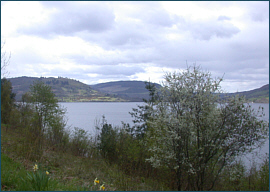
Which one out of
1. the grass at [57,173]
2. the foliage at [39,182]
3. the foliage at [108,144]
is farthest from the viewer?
the foliage at [108,144]

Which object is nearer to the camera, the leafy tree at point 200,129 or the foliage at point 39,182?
the foliage at point 39,182

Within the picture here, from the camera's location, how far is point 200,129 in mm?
10359

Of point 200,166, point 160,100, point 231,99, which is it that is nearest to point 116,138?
point 160,100

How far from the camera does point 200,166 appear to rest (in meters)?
10.4

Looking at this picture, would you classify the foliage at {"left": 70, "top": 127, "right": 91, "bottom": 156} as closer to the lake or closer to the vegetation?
the lake

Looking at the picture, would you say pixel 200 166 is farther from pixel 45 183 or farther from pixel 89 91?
pixel 89 91

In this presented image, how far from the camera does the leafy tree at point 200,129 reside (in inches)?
388

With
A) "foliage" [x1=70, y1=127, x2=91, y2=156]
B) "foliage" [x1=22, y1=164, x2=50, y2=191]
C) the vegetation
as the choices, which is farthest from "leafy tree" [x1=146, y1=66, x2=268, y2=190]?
"foliage" [x1=70, y1=127, x2=91, y2=156]

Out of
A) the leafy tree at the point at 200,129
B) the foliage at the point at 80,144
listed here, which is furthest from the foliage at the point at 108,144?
the leafy tree at the point at 200,129

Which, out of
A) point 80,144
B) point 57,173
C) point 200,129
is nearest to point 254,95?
point 200,129

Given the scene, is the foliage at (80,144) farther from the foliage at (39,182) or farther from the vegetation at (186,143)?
the foliage at (39,182)

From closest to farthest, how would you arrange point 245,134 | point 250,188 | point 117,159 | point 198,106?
point 245,134, point 198,106, point 250,188, point 117,159

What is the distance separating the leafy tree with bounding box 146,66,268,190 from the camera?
986 centimetres

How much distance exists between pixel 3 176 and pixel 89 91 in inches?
4940
